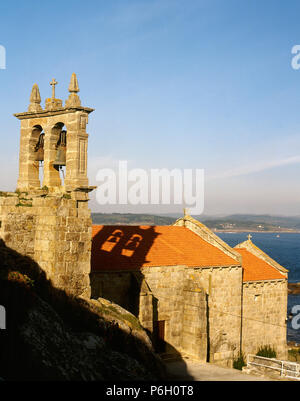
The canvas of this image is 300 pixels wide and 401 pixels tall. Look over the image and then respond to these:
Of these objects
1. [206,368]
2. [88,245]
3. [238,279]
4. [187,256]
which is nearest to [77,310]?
[88,245]

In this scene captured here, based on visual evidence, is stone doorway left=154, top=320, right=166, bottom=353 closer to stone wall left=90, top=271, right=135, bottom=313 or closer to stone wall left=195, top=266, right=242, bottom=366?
stone wall left=90, top=271, right=135, bottom=313

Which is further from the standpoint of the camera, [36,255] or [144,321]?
[144,321]

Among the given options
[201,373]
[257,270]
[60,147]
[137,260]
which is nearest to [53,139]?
[60,147]

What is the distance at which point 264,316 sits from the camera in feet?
101

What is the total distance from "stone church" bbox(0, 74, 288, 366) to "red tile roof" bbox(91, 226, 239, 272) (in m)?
0.07

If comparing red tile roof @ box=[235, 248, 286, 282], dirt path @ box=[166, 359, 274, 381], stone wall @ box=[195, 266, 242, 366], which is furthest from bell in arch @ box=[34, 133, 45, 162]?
red tile roof @ box=[235, 248, 286, 282]

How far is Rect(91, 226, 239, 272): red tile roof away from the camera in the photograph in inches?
961

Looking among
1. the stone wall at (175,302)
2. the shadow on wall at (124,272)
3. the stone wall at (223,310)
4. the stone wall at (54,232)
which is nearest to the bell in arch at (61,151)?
the stone wall at (54,232)

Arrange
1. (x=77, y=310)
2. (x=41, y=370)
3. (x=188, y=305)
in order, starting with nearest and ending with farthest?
(x=41, y=370) → (x=77, y=310) → (x=188, y=305)

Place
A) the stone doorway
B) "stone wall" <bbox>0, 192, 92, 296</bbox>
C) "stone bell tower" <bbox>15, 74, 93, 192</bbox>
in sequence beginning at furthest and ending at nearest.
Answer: the stone doorway → "stone bell tower" <bbox>15, 74, 93, 192</bbox> → "stone wall" <bbox>0, 192, 92, 296</bbox>

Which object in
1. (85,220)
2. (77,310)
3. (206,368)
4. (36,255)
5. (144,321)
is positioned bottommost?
(206,368)
